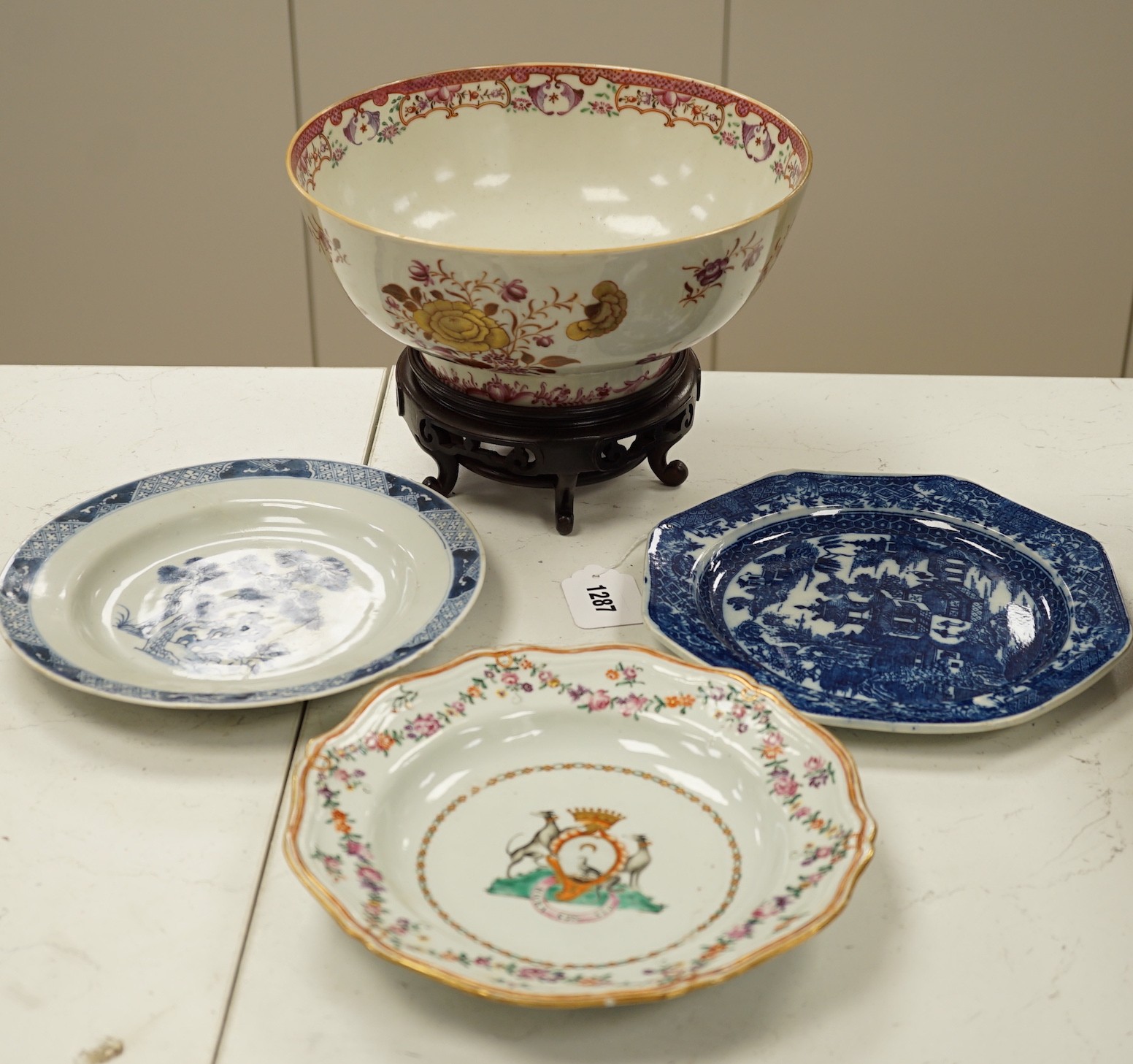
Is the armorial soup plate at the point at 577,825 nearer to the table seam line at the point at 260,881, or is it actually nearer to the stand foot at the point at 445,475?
the table seam line at the point at 260,881

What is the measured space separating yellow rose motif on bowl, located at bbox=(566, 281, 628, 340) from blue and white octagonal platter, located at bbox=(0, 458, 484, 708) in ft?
0.61

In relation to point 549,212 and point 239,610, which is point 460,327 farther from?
point 549,212

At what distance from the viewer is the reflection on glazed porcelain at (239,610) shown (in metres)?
0.91

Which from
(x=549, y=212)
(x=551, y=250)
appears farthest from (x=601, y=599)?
(x=549, y=212)

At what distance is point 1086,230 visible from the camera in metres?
2.33

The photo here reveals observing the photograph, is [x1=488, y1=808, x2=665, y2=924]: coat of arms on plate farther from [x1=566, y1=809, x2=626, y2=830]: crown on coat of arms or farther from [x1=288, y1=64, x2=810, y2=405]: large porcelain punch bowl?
[x1=288, y1=64, x2=810, y2=405]: large porcelain punch bowl

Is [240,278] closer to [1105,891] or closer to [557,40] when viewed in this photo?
[557,40]

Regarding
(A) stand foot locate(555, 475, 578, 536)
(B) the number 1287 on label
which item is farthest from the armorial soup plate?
(A) stand foot locate(555, 475, 578, 536)

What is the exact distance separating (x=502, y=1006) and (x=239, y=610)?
0.42 metres

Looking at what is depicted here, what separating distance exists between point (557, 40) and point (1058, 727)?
1.70 m

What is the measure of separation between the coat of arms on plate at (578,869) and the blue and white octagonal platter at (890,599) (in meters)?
0.17

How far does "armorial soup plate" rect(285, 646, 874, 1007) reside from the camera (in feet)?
2.10

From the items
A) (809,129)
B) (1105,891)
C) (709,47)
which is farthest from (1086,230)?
(1105,891)

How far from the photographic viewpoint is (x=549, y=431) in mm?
1021
